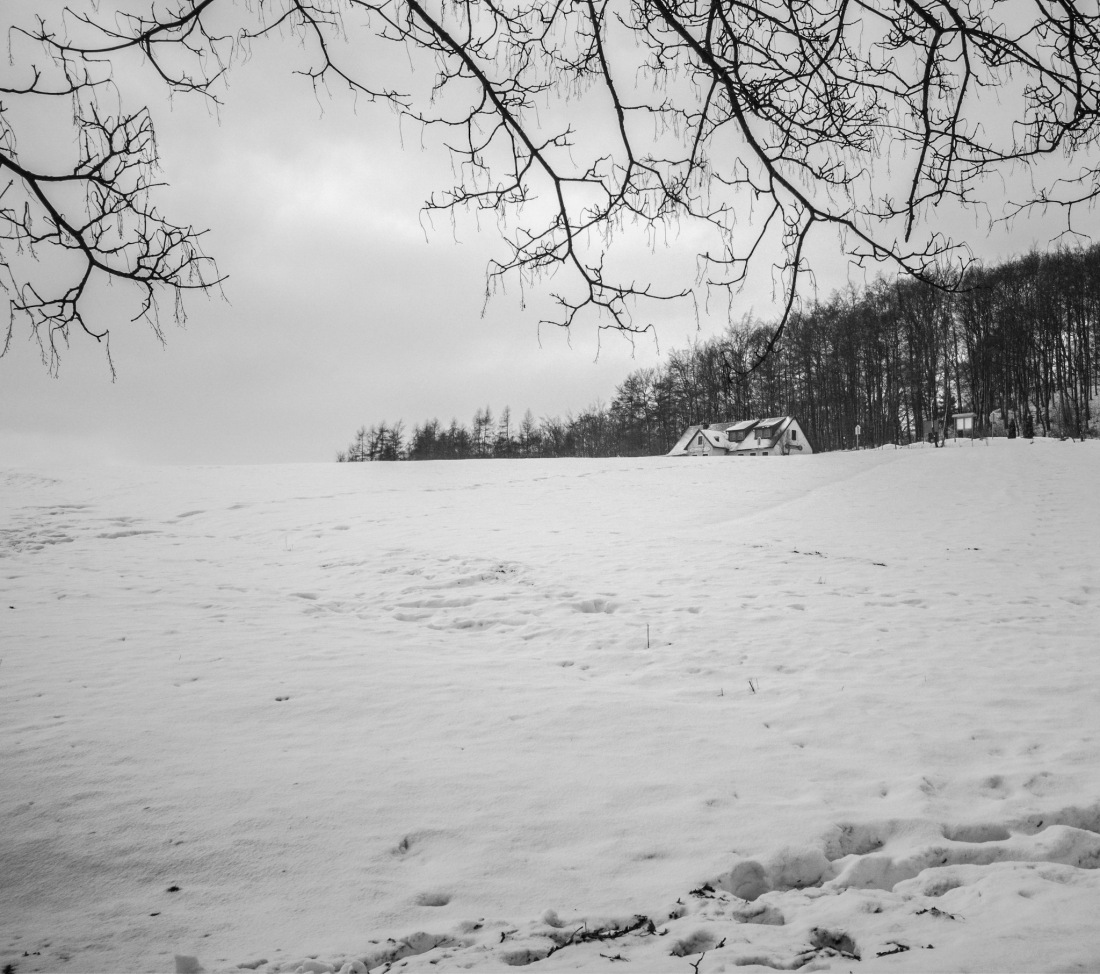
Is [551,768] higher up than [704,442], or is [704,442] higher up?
[704,442]

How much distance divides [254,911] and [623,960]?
4.43 ft

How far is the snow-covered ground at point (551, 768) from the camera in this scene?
2.16 meters

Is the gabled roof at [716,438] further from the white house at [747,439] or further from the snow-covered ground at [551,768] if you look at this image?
the snow-covered ground at [551,768]

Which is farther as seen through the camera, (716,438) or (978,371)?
(716,438)

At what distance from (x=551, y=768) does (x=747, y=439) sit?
50197 mm

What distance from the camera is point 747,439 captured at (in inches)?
1997

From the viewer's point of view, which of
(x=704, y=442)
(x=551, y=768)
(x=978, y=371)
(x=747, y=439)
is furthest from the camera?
(x=704, y=442)

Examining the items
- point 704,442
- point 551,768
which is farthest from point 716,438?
point 551,768

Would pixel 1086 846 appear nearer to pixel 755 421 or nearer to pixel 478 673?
pixel 478 673

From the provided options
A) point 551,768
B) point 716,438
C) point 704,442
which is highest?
point 716,438

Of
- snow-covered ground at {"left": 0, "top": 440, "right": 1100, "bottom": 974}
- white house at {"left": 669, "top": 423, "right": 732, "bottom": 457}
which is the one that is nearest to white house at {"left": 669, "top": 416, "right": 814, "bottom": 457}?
white house at {"left": 669, "top": 423, "right": 732, "bottom": 457}

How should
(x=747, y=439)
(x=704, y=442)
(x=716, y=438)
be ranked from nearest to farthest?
1. (x=747, y=439)
2. (x=716, y=438)
3. (x=704, y=442)

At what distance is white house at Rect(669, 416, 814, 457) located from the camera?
154 ft

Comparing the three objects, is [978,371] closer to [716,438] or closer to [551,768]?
[716,438]
